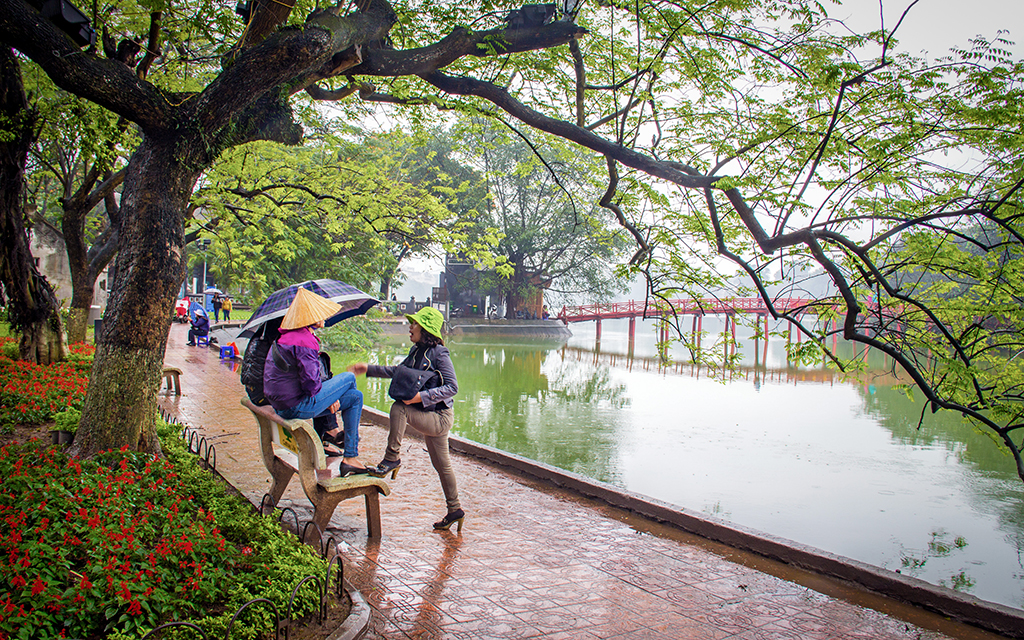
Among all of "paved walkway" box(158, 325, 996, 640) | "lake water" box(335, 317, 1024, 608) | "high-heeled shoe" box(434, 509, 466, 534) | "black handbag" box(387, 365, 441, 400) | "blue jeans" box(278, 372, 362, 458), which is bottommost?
"lake water" box(335, 317, 1024, 608)

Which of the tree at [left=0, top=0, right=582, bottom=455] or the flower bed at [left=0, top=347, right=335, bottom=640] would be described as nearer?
the flower bed at [left=0, top=347, right=335, bottom=640]

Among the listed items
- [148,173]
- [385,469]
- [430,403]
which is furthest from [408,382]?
[148,173]

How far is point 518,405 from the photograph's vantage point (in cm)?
1505

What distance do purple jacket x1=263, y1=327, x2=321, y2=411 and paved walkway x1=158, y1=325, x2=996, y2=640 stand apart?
3.73ft

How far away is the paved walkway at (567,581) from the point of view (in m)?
3.56

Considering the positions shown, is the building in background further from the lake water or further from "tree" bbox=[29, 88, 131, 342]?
the lake water

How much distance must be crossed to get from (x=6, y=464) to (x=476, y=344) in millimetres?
31118

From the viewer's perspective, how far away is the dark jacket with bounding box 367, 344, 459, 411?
15.1 ft

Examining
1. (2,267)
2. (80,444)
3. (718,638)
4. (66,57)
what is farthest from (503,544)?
(2,267)

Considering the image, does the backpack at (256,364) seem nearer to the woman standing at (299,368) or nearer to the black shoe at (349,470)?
the woman standing at (299,368)

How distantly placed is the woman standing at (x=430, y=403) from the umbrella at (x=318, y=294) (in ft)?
1.78

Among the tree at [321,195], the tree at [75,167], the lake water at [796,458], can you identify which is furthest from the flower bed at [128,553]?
the tree at [321,195]

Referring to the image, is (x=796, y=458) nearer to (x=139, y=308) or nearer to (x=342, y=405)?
(x=342, y=405)

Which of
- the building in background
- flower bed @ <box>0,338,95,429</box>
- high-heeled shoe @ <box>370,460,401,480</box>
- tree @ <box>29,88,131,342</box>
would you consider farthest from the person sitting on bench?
high-heeled shoe @ <box>370,460,401,480</box>
